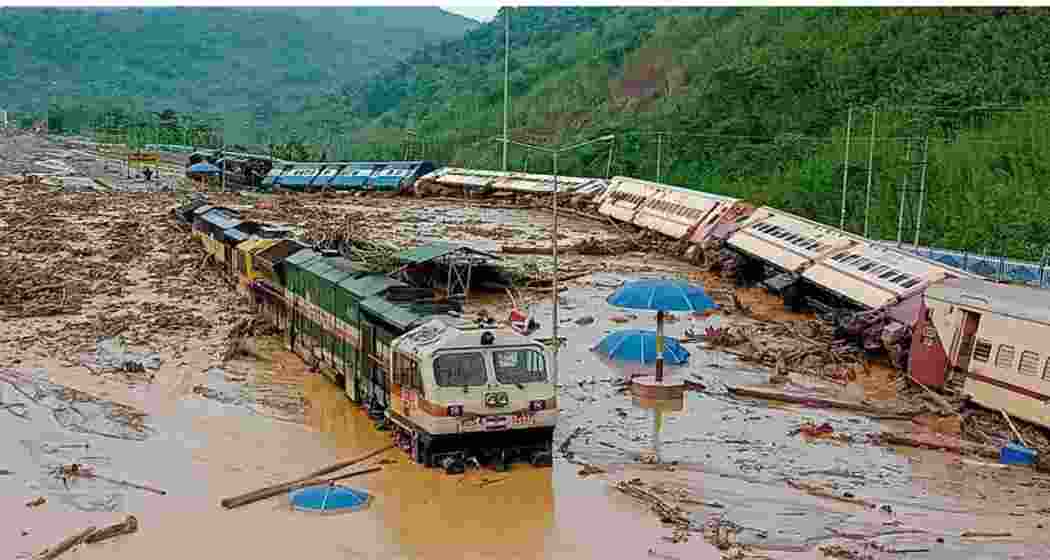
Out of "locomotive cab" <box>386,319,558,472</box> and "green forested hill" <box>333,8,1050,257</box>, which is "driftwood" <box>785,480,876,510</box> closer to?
"locomotive cab" <box>386,319,558,472</box>

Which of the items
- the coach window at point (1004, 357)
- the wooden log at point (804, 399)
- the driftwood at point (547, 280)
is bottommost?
the wooden log at point (804, 399)

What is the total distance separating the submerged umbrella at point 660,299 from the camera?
22547 mm

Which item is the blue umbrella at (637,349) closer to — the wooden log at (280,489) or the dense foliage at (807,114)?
the wooden log at (280,489)

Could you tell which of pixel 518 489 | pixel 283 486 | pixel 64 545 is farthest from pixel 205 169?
pixel 64 545

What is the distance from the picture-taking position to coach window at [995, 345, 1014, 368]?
2125cm

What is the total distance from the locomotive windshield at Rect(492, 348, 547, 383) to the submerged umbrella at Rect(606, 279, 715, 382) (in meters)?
4.55

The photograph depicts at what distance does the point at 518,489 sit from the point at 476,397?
63.8 inches

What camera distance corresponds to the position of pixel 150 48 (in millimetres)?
180375

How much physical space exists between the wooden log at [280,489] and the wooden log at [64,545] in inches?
79.9

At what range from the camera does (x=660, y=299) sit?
74.3ft

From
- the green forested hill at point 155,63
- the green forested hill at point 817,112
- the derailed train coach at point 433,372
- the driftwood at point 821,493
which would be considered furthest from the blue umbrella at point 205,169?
the green forested hill at point 155,63

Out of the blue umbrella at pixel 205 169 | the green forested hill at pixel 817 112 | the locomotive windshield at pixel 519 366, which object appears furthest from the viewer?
the blue umbrella at pixel 205 169

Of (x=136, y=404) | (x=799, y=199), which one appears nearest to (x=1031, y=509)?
(x=136, y=404)

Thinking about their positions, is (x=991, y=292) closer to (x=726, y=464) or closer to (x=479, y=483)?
(x=726, y=464)
